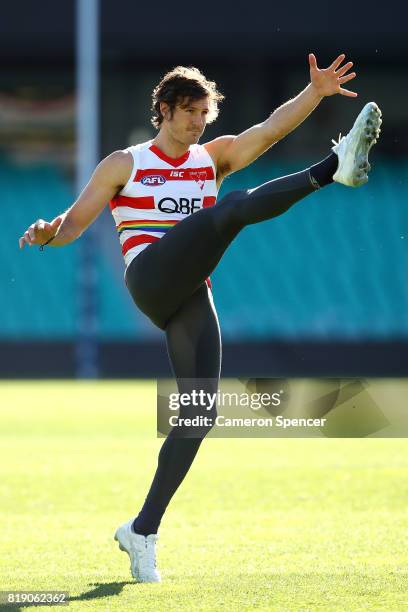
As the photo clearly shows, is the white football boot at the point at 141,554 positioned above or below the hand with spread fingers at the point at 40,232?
below

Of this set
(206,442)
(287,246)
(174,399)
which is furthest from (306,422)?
(287,246)

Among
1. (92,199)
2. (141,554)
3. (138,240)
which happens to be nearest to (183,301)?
(138,240)

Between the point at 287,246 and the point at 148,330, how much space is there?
2.85 meters

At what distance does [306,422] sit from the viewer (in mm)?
6859

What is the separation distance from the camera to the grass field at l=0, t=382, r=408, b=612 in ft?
15.1

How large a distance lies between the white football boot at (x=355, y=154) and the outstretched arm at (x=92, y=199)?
91 centimetres

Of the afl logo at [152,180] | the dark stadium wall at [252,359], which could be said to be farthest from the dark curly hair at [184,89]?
the dark stadium wall at [252,359]

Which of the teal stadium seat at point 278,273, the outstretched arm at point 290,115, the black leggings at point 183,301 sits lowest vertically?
the teal stadium seat at point 278,273

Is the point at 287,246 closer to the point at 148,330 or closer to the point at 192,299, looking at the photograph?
the point at 148,330

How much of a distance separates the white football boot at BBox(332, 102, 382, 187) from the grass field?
58.0 inches

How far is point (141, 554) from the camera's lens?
16.1ft

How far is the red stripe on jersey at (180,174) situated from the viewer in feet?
17.1

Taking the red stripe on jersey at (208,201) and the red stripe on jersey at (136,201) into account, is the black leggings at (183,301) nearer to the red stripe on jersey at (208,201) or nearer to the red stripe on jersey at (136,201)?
the red stripe on jersey at (136,201)

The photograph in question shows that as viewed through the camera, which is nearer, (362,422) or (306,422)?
(306,422)
